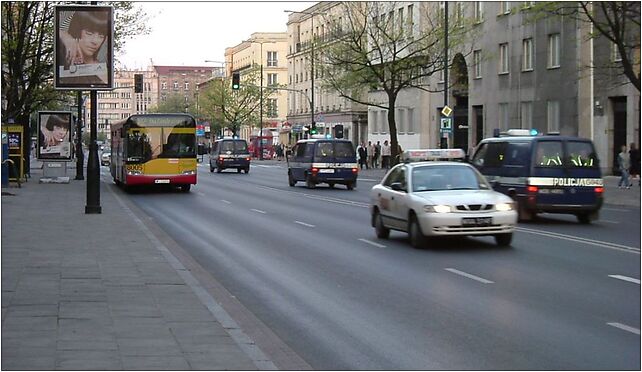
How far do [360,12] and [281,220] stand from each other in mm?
34958

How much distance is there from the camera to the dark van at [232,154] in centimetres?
6419

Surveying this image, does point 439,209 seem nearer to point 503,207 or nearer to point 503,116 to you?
point 503,207

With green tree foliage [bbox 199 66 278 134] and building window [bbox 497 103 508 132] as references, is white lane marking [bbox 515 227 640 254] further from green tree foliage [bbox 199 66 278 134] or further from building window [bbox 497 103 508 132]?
green tree foliage [bbox 199 66 278 134]

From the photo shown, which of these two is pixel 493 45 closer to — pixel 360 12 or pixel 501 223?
pixel 360 12

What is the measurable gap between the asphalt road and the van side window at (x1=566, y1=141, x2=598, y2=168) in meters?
1.43

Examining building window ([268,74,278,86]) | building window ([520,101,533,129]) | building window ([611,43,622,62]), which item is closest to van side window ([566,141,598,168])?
building window ([611,43,622,62])

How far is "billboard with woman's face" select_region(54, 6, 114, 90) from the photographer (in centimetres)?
2470

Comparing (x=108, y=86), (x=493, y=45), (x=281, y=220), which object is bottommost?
(x=281, y=220)

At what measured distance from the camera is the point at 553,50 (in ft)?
171

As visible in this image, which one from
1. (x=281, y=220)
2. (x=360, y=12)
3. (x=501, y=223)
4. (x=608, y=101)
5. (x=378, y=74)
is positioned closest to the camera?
(x=501, y=223)

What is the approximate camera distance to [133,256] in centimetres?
1538

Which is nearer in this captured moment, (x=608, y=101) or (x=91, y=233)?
(x=91, y=233)

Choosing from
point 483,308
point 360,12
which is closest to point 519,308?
point 483,308

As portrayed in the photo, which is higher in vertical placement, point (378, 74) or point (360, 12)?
point (360, 12)
